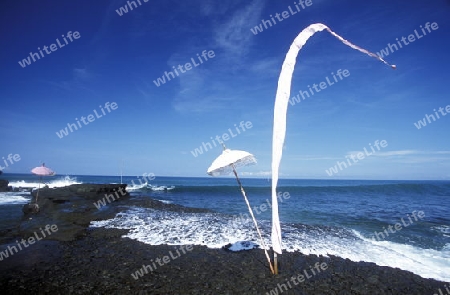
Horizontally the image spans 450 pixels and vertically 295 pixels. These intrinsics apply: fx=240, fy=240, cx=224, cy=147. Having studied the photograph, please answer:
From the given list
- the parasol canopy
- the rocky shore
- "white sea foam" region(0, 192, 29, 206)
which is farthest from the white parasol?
"white sea foam" region(0, 192, 29, 206)

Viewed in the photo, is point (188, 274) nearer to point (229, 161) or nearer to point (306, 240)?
point (229, 161)

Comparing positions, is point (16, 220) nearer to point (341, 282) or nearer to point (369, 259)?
point (341, 282)

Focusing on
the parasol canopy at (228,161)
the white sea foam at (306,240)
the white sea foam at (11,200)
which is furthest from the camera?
the white sea foam at (11,200)

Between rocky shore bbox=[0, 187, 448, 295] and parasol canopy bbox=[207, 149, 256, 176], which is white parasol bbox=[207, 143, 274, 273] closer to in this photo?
parasol canopy bbox=[207, 149, 256, 176]

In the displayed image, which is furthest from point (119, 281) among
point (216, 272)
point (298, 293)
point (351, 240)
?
point (351, 240)

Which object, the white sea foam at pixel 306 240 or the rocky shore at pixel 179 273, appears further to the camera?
the white sea foam at pixel 306 240

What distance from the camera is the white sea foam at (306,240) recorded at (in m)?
9.38

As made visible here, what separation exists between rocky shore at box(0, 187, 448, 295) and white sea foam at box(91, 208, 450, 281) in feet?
3.54

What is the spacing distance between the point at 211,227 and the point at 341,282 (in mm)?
8135

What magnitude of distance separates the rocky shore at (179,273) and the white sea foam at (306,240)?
→ 1.08 metres

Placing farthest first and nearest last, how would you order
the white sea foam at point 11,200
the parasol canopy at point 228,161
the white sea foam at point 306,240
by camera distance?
the white sea foam at point 11,200, the white sea foam at point 306,240, the parasol canopy at point 228,161

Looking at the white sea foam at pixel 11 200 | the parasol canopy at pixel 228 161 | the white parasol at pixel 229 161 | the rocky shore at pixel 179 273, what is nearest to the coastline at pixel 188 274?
the rocky shore at pixel 179 273

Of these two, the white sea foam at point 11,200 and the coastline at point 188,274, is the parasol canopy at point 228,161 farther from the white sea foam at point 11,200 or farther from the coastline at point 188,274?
the white sea foam at point 11,200

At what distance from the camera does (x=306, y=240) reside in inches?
456
